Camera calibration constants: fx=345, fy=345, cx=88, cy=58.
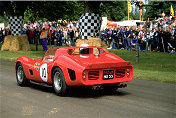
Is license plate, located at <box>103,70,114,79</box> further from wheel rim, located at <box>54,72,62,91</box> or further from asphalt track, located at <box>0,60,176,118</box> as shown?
wheel rim, located at <box>54,72,62,91</box>

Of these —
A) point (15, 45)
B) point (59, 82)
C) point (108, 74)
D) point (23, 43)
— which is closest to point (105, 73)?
point (108, 74)

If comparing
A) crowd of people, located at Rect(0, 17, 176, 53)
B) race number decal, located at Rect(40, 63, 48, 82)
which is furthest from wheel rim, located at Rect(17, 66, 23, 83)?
crowd of people, located at Rect(0, 17, 176, 53)

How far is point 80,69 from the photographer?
7754 millimetres

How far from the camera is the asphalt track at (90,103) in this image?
6.28 m

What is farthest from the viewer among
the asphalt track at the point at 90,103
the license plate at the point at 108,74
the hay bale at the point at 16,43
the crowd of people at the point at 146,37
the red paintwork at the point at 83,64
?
the hay bale at the point at 16,43

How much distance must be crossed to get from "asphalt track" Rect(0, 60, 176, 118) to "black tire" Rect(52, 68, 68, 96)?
149 mm

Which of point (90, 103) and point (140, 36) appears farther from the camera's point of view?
point (140, 36)

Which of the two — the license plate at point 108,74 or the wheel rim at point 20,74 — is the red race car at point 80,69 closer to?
the license plate at point 108,74

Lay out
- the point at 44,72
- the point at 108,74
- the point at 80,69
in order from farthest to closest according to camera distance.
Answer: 1. the point at 44,72
2. the point at 108,74
3. the point at 80,69

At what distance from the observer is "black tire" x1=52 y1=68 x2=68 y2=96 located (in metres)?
7.98

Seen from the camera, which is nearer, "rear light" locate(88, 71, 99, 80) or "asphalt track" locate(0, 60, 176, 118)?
"asphalt track" locate(0, 60, 176, 118)

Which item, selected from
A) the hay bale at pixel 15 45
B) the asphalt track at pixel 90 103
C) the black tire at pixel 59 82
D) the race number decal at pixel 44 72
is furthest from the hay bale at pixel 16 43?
the black tire at pixel 59 82

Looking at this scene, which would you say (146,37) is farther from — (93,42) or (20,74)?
(20,74)

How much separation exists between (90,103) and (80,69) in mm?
870
